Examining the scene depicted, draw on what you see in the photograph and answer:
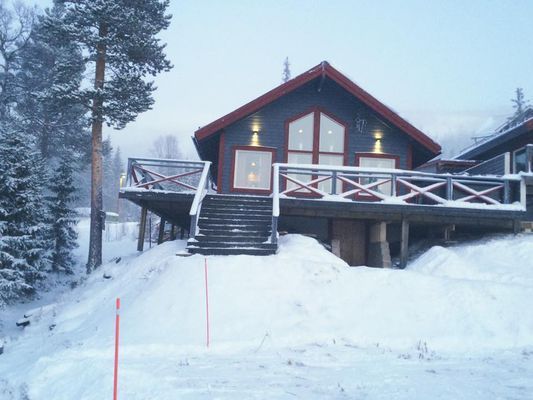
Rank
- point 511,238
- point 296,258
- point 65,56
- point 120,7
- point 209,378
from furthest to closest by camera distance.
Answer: point 65,56
point 120,7
point 511,238
point 296,258
point 209,378

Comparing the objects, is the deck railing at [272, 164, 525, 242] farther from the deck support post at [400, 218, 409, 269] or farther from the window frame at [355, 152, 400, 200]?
the window frame at [355, 152, 400, 200]

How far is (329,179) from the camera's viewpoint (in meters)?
15.1

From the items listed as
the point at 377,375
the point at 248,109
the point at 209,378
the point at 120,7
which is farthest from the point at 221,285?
the point at 120,7

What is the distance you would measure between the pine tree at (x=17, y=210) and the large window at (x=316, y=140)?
9804 millimetres

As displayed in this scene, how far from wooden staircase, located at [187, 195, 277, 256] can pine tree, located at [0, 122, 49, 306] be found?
22.0 ft

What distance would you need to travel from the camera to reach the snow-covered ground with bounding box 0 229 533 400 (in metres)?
4.78

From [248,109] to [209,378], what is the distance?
11509 millimetres

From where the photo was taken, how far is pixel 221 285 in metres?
8.15

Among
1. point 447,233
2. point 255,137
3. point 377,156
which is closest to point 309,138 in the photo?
point 255,137

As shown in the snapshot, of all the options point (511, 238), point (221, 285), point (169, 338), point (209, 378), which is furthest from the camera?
point (511, 238)

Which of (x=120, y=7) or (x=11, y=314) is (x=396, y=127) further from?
(x=11, y=314)

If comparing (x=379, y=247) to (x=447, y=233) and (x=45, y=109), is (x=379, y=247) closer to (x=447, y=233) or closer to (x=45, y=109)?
(x=447, y=233)

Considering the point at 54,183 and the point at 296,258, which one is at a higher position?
the point at 54,183

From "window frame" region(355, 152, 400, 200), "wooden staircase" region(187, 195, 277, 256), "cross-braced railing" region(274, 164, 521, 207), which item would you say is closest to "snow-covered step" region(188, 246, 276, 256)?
"wooden staircase" region(187, 195, 277, 256)
